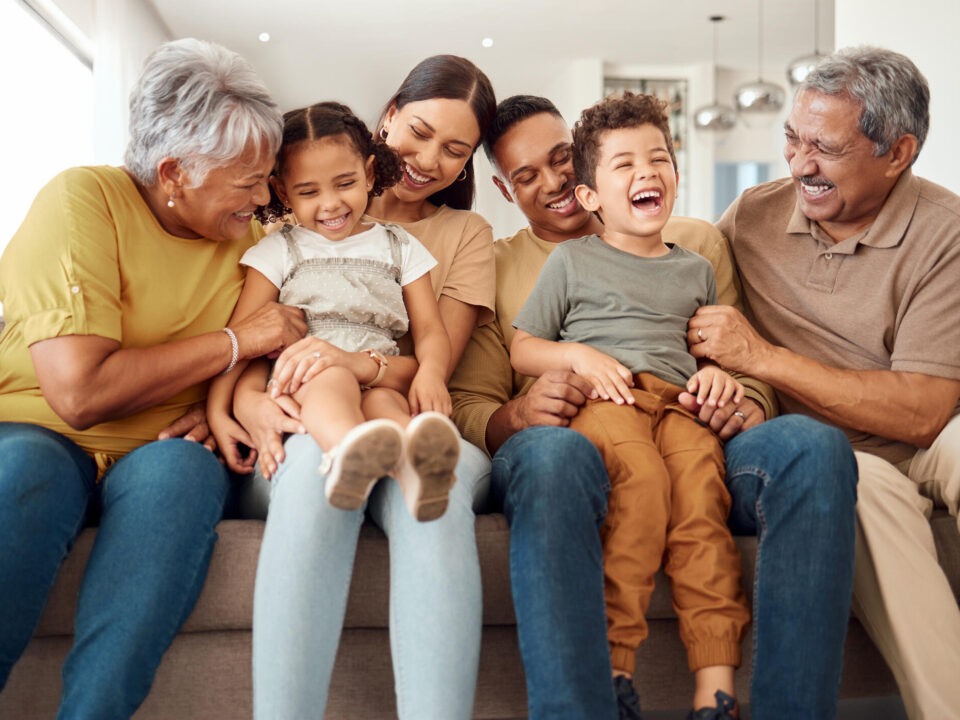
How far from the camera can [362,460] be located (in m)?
1.10

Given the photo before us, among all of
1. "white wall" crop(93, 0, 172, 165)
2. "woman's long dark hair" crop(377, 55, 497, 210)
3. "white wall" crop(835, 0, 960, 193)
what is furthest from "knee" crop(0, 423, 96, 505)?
"white wall" crop(93, 0, 172, 165)

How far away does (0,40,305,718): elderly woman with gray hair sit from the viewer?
1.21m

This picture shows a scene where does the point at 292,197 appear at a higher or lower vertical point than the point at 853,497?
higher

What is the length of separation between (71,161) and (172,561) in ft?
16.3

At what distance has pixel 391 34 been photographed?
23.3 feet

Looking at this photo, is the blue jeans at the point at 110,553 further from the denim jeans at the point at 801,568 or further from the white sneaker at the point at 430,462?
the denim jeans at the point at 801,568

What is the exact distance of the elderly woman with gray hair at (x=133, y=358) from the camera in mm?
1207

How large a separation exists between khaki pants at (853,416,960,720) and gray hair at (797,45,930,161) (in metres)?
0.66

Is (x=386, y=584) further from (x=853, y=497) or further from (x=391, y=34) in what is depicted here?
(x=391, y=34)

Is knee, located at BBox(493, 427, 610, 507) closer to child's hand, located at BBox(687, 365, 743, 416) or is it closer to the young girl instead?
the young girl

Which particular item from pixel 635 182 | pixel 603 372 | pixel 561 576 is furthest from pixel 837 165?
pixel 561 576

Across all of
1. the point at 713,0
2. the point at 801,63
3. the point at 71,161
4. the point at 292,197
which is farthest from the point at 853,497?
the point at 713,0

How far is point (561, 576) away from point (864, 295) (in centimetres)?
95

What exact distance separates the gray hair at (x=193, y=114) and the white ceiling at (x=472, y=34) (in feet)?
17.5
